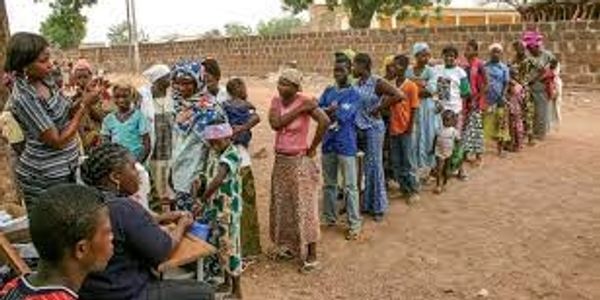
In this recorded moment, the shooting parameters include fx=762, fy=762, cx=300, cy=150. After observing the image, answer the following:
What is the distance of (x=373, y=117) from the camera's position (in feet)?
22.8

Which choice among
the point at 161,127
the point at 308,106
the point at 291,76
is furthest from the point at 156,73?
the point at 308,106

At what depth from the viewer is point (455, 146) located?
337 inches

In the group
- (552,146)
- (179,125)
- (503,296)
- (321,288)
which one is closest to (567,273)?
Answer: (503,296)

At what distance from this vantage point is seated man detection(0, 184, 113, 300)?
7.89ft

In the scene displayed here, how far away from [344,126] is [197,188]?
63.1 inches

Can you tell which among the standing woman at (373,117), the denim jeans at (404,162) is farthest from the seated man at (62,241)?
the denim jeans at (404,162)

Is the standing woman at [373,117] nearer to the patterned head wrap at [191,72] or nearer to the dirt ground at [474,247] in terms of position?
the dirt ground at [474,247]

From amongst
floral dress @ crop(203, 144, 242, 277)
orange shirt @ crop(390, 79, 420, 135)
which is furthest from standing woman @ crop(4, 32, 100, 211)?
orange shirt @ crop(390, 79, 420, 135)

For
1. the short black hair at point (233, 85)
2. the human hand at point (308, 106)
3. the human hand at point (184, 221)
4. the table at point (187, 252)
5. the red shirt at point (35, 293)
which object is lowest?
the table at point (187, 252)

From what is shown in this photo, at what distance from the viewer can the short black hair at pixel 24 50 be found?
4.14 metres

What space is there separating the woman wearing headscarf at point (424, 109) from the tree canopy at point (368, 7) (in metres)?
21.3

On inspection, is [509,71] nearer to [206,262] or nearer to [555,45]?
[206,262]

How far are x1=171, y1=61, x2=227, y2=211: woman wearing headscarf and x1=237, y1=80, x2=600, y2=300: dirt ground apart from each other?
36.8 inches

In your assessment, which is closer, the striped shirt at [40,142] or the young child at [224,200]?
the striped shirt at [40,142]
